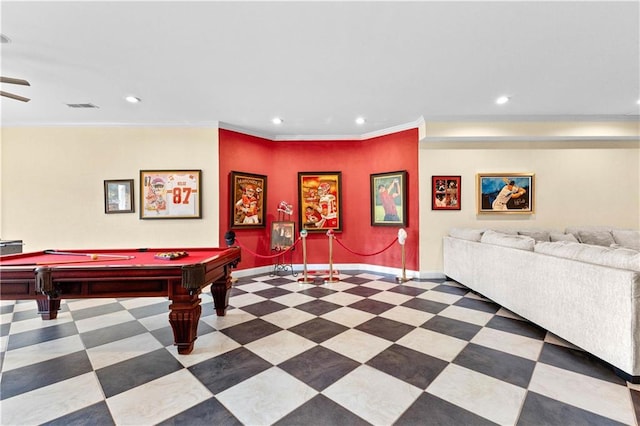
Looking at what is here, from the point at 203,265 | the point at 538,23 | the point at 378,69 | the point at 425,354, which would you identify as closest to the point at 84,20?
the point at 203,265

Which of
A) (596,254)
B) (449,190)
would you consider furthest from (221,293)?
(449,190)

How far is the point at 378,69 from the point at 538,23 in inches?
60.1

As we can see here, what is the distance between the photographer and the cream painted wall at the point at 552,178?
5.16 meters

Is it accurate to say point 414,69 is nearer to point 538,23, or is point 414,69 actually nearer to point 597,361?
point 538,23

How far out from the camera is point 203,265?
2.36 meters

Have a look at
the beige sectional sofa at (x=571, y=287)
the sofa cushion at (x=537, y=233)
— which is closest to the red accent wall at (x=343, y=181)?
the beige sectional sofa at (x=571, y=287)

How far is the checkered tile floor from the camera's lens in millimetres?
1726

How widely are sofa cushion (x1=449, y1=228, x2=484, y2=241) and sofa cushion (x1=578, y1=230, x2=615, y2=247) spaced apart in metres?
2.09

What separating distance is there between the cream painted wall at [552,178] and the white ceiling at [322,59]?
634 mm

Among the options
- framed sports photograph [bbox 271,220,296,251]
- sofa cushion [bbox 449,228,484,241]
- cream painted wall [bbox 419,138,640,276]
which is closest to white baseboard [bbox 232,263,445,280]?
cream painted wall [bbox 419,138,640,276]

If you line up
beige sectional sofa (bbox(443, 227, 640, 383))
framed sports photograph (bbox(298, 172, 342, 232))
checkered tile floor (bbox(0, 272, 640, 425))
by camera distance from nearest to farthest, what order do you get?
checkered tile floor (bbox(0, 272, 640, 425))
beige sectional sofa (bbox(443, 227, 640, 383))
framed sports photograph (bbox(298, 172, 342, 232))

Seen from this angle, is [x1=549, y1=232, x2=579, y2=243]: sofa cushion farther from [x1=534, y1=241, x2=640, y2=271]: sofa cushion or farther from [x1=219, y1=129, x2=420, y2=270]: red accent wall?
[x1=219, y1=129, x2=420, y2=270]: red accent wall

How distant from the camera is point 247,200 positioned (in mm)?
5551

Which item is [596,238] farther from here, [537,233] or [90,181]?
[90,181]
